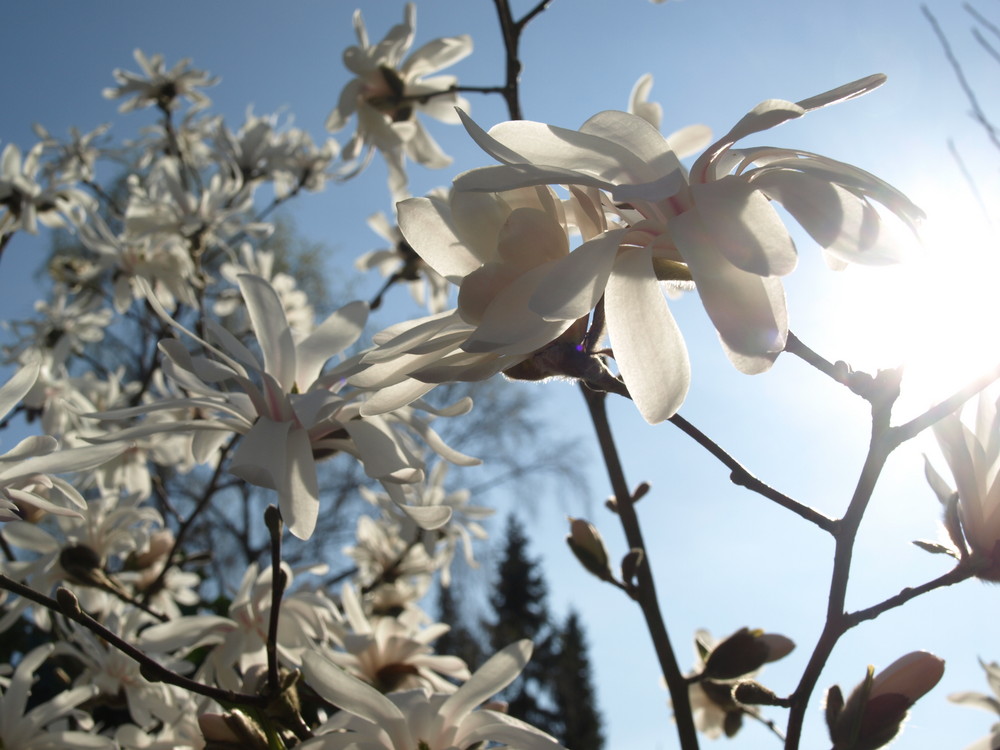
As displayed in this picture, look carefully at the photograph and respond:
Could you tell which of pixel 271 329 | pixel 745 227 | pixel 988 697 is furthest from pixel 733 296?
pixel 988 697

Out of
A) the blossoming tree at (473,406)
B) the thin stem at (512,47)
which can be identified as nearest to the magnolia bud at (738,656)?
the blossoming tree at (473,406)

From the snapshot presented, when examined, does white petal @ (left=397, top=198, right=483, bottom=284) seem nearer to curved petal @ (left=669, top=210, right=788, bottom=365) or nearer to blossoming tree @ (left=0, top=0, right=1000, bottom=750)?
blossoming tree @ (left=0, top=0, right=1000, bottom=750)

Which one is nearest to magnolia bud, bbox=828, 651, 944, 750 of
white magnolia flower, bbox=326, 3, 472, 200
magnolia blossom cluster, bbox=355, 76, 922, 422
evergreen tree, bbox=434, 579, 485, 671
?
magnolia blossom cluster, bbox=355, 76, 922, 422

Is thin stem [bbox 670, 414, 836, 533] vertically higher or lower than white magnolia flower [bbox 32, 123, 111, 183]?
lower

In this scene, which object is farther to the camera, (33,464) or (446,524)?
(446,524)

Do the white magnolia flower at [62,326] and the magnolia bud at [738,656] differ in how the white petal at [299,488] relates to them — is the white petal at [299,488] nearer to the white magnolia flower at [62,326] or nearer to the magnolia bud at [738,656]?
the magnolia bud at [738,656]

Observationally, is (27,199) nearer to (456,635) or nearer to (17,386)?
(17,386)

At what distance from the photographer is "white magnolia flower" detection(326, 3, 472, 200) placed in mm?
1149

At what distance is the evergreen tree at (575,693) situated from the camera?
9.71 meters

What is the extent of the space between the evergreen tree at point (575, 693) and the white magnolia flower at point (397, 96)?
30.4 ft

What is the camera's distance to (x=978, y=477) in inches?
17.3

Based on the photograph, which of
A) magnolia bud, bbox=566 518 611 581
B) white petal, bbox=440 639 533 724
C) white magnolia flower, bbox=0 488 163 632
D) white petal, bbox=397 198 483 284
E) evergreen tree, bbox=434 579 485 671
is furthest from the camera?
evergreen tree, bbox=434 579 485 671

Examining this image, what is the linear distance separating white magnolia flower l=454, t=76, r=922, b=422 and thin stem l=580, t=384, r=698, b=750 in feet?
0.83

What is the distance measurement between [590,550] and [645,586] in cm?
6
